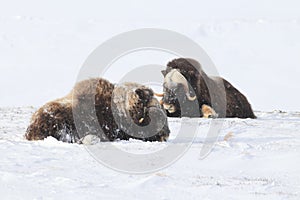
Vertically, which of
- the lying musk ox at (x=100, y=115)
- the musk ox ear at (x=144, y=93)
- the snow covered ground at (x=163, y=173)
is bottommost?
the snow covered ground at (x=163, y=173)

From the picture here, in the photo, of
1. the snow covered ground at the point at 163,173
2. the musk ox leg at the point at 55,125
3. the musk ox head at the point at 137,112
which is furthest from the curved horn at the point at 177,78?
the musk ox leg at the point at 55,125

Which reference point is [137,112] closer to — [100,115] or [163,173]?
[100,115]

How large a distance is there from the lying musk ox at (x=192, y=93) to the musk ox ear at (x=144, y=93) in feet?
7.75

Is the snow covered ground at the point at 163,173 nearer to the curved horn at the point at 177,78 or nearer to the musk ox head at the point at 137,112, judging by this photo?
the musk ox head at the point at 137,112

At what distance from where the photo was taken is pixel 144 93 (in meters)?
5.95

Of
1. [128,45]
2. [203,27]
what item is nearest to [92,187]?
[128,45]

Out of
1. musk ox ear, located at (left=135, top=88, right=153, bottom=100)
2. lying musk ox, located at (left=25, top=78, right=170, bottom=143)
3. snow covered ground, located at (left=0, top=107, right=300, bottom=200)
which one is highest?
musk ox ear, located at (left=135, top=88, right=153, bottom=100)

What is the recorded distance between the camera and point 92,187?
149 inches

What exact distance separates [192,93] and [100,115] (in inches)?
115

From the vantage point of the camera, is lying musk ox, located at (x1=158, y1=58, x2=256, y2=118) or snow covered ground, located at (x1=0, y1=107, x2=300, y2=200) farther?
lying musk ox, located at (x1=158, y1=58, x2=256, y2=118)

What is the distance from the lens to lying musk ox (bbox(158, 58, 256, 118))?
27.6 ft

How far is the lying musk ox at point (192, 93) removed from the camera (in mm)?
8422

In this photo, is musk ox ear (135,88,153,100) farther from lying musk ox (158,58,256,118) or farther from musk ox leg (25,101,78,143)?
lying musk ox (158,58,256,118)

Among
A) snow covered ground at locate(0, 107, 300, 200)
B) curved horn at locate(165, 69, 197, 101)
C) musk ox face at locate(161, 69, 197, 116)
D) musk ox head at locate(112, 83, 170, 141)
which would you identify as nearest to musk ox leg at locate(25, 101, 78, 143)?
snow covered ground at locate(0, 107, 300, 200)
